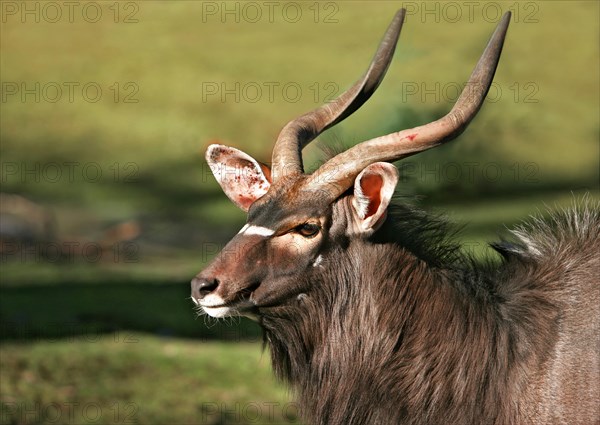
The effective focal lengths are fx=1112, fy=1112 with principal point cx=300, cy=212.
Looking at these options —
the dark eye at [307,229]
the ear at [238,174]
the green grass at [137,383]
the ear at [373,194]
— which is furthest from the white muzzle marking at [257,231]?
the green grass at [137,383]

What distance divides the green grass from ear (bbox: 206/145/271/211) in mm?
3000

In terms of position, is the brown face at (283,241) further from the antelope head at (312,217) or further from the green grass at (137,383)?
the green grass at (137,383)

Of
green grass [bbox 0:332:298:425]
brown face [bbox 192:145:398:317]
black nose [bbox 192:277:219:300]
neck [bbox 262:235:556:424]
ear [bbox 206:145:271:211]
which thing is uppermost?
ear [bbox 206:145:271:211]

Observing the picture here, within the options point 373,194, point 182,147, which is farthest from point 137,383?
point 182,147

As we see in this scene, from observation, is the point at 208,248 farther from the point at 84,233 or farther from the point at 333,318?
the point at 333,318

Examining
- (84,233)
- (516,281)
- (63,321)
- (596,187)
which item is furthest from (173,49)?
(516,281)

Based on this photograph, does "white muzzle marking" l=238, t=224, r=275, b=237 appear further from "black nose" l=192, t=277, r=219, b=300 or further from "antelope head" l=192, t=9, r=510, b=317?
"black nose" l=192, t=277, r=219, b=300

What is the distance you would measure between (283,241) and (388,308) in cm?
60

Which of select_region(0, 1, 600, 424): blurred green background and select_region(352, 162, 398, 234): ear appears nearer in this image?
select_region(352, 162, 398, 234): ear

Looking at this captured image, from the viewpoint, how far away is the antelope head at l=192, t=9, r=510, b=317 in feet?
16.3

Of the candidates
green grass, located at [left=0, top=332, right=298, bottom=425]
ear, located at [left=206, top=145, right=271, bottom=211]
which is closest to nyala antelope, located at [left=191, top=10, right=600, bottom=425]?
ear, located at [left=206, top=145, right=271, bottom=211]

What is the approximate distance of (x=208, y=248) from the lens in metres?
15.8

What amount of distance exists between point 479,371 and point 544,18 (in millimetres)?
21251

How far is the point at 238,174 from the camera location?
5.72 meters
